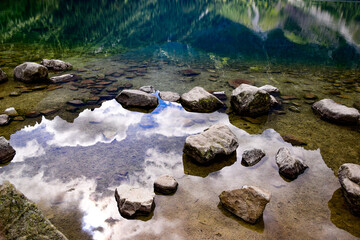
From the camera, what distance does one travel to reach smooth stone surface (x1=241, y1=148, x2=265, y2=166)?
449cm

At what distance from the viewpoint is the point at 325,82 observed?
10.2 m

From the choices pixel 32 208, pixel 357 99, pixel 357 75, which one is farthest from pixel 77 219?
pixel 357 75

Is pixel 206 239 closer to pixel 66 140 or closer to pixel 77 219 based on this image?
pixel 77 219

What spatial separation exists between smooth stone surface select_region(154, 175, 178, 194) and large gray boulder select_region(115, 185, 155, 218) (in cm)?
31

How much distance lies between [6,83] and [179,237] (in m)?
9.30

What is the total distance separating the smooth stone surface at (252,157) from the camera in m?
4.49

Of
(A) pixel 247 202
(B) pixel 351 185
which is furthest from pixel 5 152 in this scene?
(B) pixel 351 185

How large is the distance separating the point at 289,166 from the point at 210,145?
160 cm

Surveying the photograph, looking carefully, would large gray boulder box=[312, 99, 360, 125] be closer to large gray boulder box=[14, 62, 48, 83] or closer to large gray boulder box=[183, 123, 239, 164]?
large gray boulder box=[183, 123, 239, 164]

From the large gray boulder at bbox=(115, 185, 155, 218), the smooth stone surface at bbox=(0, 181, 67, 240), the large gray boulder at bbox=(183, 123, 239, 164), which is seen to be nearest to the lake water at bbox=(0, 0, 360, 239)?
the large gray boulder at bbox=(115, 185, 155, 218)

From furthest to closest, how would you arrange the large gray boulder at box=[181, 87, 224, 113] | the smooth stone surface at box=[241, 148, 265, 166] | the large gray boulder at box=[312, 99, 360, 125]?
the large gray boulder at box=[181, 87, 224, 113], the large gray boulder at box=[312, 99, 360, 125], the smooth stone surface at box=[241, 148, 265, 166]

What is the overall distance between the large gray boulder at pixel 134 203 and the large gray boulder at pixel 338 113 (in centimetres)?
582

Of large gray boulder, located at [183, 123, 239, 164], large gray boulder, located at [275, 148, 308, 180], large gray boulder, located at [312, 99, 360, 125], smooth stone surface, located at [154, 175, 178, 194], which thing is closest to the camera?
smooth stone surface, located at [154, 175, 178, 194]

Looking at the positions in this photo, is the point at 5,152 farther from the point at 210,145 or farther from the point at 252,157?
the point at 252,157
